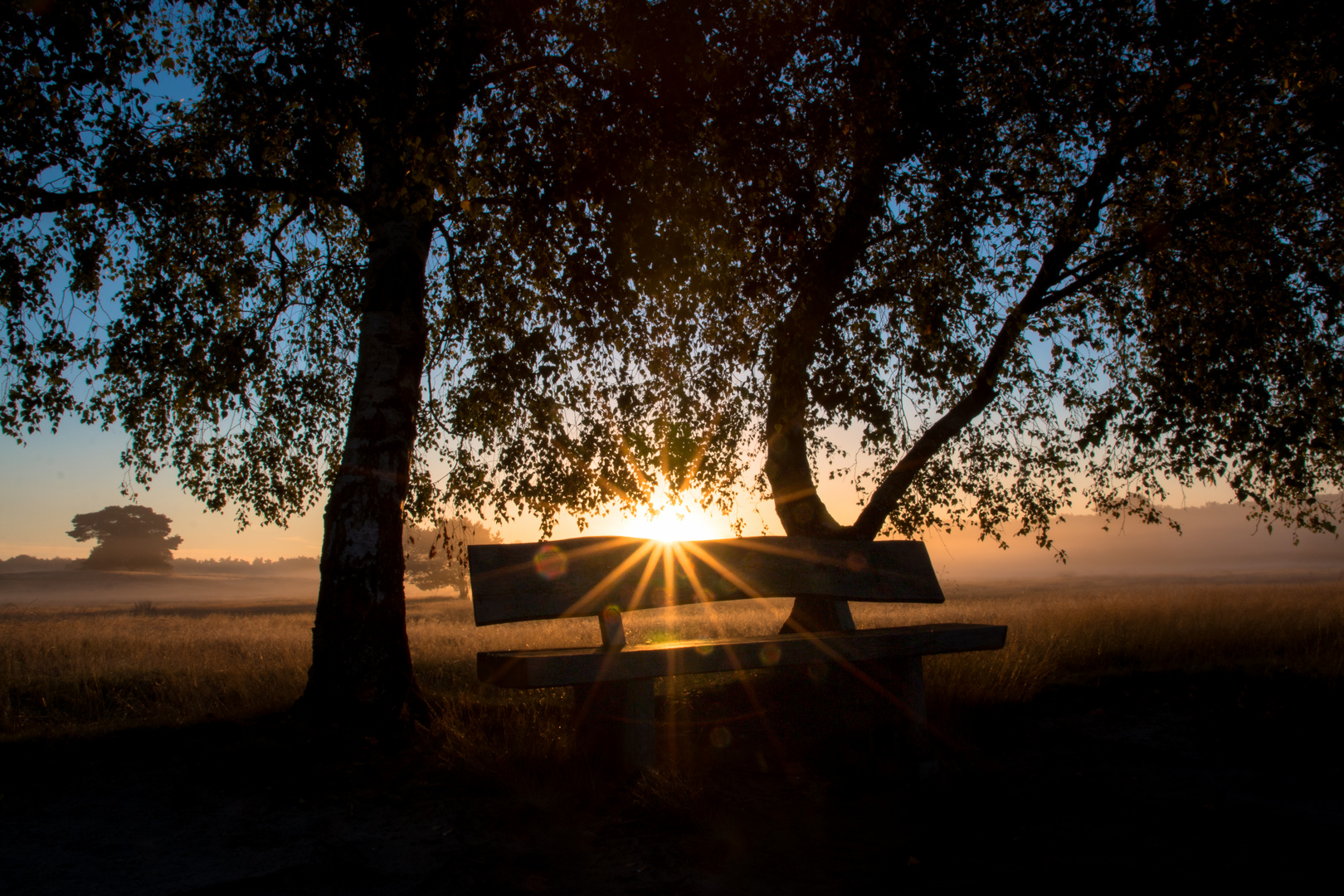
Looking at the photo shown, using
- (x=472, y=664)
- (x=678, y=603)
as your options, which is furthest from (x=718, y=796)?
(x=472, y=664)

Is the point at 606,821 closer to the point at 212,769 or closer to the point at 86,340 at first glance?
the point at 212,769

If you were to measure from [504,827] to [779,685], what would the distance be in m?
2.51

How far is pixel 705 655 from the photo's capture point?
3773 mm

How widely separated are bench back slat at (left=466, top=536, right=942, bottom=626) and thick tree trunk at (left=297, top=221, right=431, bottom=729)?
107 cm

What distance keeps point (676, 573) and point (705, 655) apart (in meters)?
0.85

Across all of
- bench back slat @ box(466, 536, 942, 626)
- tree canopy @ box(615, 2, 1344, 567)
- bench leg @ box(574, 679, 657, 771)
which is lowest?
bench leg @ box(574, 679, 657, 771)

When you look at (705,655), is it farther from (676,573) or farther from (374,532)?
(374,532)

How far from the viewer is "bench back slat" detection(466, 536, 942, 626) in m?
4.10

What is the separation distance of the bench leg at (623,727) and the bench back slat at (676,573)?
1.57ft

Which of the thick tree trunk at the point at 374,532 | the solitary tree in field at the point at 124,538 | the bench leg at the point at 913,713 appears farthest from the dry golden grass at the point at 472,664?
the solitary tree in field at the point at 124,538

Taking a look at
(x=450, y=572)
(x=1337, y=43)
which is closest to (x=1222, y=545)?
(x=450, y=572)

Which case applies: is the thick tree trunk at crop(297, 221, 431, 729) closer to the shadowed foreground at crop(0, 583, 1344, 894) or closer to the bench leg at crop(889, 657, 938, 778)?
the shadowed foreground at crop(0, 583, 1344, 894)

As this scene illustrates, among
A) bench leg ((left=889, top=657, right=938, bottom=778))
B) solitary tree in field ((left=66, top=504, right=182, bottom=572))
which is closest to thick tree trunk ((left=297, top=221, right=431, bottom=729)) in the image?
bench leg ((left=889, top=657, right=938, bottom=778))

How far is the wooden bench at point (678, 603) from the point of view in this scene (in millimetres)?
3727
